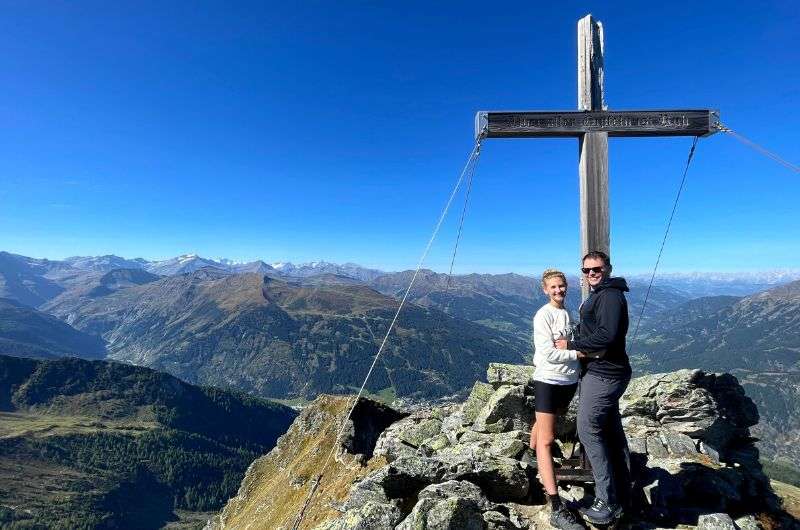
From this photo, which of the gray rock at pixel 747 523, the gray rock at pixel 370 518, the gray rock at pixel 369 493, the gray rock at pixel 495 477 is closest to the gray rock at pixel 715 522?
the gray rock at pixel 747 523

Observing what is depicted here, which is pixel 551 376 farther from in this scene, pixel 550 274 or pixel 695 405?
pixel 695 405

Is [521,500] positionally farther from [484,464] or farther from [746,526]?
[746,526]

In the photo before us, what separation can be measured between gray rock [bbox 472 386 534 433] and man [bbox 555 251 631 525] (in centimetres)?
449

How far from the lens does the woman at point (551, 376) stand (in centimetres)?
854

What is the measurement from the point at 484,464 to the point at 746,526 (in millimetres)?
5847

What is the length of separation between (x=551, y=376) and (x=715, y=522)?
15.1ft

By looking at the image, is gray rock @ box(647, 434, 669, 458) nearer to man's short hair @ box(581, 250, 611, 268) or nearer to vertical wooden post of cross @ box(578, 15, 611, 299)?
vertical wooden post of cross @ box(578, 15, 611, 299)

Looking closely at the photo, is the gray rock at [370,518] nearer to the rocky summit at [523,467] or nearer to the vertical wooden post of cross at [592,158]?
the rocky summit at [523,467]

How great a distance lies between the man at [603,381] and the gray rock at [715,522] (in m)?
1.66

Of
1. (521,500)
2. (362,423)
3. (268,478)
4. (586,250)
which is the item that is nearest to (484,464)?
(521,500)

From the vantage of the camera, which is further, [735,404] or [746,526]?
[735,404]

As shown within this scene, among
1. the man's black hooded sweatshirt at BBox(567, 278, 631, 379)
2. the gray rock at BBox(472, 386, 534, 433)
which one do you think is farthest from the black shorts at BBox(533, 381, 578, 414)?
the gray rock at BBox(472, 386, 534, 433)

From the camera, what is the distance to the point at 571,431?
13.0 metres

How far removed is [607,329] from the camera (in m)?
8.20
